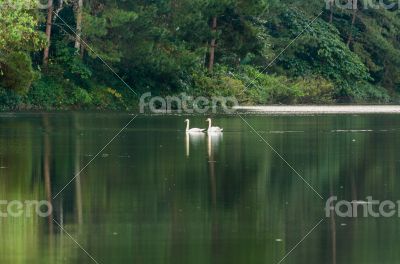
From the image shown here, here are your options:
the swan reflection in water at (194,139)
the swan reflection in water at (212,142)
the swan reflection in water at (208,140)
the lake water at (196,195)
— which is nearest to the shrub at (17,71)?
the lake water at (196,195)

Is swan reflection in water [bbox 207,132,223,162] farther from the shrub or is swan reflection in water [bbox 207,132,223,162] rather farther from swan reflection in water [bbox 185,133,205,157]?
the shrub

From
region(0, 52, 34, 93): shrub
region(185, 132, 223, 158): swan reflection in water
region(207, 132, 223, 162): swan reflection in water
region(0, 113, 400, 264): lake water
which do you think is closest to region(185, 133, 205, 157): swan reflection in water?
region(185, 132, 223, 158): swan reflection in water

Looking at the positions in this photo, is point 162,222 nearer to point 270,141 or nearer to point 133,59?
point 270,141

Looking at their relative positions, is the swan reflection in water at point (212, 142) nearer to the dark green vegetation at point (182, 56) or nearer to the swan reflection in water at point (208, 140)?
the swan reflection in water at point (208, 140)

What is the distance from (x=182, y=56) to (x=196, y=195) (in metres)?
48.0

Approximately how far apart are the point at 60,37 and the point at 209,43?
11.4 meters

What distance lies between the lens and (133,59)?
2662 inches

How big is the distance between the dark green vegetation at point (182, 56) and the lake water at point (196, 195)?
44.1ft

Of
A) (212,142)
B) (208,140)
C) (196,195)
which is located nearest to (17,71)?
(208,140)

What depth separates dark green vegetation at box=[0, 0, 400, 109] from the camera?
6419 cm

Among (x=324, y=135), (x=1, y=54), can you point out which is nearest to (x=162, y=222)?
(x=324, y=135)

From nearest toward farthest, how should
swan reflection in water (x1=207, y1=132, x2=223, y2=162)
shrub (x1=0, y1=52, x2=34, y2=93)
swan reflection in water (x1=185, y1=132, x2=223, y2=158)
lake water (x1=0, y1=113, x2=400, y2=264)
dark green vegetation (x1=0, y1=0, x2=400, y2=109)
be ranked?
lake water (x1=0, y1=113, x2=400, y2=264), swan reflection in water (x1=207, y1=132, x2=223, y2=162), swan reflection in water (x1=185, y1=132, x2=223, y2=158), shrub (x1=0, y1=52, x2=34, y2=93), dark green vegetation (x1=0, y1=0, x2=400, y2=109)

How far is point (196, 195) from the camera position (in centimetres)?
2198

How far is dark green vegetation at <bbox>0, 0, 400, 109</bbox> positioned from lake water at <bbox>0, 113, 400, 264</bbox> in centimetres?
1344
